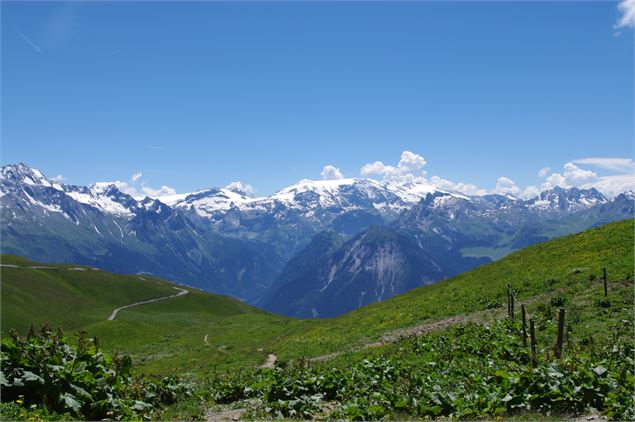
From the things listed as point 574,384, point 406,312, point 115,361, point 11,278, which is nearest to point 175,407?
point 115,361

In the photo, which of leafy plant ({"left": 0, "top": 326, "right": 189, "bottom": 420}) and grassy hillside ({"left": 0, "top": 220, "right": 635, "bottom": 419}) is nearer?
leafy plant ({"left": 0, "top": 326, "right": 189, "bottom": 420})

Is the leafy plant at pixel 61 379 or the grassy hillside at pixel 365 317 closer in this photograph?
the leafy plant at pixel 61 379

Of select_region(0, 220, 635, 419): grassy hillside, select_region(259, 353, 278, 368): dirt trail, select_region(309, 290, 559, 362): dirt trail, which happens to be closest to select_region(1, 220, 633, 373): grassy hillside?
select_region(0, 220, 635, 419): grassy hillside

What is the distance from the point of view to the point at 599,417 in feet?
48.6

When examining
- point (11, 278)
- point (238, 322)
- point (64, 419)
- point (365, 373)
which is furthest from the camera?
point (11, 278)

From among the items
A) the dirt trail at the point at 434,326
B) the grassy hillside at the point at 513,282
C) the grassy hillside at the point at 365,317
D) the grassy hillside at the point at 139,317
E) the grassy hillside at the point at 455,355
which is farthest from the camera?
the grassy hillside at the point at 139,317

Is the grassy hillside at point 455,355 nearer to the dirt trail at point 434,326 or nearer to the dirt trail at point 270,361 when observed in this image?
the dirt trail at point 434,326

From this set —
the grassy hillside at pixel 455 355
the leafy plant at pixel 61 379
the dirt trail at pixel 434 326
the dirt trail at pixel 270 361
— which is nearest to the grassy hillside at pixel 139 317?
the grassy hillside at pixel 455 355

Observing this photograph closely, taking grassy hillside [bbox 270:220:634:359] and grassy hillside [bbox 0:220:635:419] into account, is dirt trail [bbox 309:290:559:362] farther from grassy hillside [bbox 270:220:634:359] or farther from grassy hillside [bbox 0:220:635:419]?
grassy hillside [bbox 270:220:634:359]

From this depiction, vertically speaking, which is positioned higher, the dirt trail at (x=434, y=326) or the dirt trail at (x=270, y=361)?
the dirt trail at (x=434, y=326)

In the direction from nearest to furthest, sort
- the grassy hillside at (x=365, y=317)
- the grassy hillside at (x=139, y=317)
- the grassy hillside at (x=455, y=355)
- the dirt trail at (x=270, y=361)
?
the grassy hillside at (x=455, y=355) → the dirt trail at (x=270, y=361) → the grassy hillside at (x=365, y=317) → the grassy hillside at (x=139, y=317)

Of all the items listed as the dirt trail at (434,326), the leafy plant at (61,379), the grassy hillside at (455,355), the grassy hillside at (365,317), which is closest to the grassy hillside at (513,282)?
the grassy hillside at (365,317)

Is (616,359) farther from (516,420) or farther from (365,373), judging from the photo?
(365,373)

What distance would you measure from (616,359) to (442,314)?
27086 millimetres
